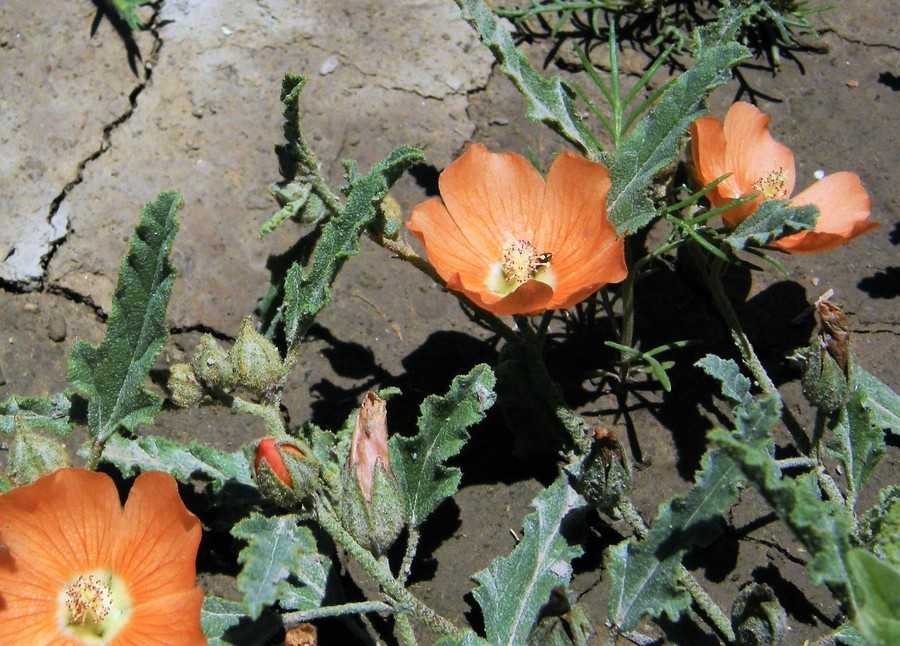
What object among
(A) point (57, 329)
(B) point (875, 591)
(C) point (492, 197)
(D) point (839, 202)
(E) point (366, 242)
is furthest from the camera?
(E) point (366, 242)

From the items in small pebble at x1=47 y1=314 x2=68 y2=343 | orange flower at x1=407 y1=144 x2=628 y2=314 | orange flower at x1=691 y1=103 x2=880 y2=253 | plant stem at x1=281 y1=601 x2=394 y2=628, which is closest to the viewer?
plant stem at x1=281 y1=601 x2=394 y2=628

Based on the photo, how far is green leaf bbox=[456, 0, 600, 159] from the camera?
236cm

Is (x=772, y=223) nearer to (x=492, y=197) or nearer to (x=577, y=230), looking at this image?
(x=577, y=230)

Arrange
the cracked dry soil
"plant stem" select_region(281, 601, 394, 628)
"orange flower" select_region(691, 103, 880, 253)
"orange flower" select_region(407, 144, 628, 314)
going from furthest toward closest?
the cracked dry soil
"orange flower" select_region(691, 103, 880, 253)
"orange flower" select_region(407, 144, 628, 314)
"plant stem" select_region(281, 601, 394, 628)

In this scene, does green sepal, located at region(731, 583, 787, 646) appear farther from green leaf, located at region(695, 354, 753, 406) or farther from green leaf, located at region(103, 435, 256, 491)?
green leaf, located at region(103, 435, 256, 491)

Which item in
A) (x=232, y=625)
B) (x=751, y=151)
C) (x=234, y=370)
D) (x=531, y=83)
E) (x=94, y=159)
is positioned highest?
(x=531, y=83)

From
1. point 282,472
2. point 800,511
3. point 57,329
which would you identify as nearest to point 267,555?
point 282,472

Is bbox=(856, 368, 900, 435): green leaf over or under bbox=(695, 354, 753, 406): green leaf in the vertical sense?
Answer: under

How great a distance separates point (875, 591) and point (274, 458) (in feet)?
3.71

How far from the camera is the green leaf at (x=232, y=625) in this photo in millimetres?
2012

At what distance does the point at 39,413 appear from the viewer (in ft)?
7.39

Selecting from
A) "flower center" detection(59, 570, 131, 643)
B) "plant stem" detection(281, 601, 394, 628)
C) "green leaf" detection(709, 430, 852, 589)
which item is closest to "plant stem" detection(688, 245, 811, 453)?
"green leaf" detection(709, 430, 852, 589)

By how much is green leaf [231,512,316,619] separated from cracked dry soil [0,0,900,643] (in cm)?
59

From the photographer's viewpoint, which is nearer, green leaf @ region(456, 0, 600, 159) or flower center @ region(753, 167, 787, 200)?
green leaf @ region(456, 0, 600, 159)
